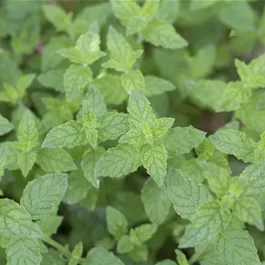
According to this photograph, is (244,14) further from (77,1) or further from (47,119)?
(47,119)

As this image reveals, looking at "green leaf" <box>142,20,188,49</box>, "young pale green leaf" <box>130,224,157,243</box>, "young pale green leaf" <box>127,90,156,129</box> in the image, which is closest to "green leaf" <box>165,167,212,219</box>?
"young pale green leaf" <box>127,90,156,129</box>

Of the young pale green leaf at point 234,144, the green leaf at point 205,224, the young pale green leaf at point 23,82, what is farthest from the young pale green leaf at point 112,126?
the young pale green leaf at point 23,82

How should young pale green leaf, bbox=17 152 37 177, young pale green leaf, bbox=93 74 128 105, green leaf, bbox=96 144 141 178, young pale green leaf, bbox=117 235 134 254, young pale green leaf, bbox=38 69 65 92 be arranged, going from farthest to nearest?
young pale green leaf, bbox=38 69 65 92 < young pale green leaf, bbox=93 74 128 105 < young pale green leaf, bbox=117 235 134 254 < young pale green leaf, bbox=17 152 37 177 < green leaf, bbox=96 144 141 178

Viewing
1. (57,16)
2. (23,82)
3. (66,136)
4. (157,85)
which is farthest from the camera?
(57,16)

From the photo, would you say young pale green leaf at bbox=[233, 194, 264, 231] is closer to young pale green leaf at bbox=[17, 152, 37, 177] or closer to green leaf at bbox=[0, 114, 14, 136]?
young pale green leaf at bbox=[17, 152, 37, 177]

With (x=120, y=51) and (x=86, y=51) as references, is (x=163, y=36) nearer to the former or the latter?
(x=120, y=51)

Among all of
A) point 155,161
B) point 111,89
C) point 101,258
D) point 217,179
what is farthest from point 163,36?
point 101,258
